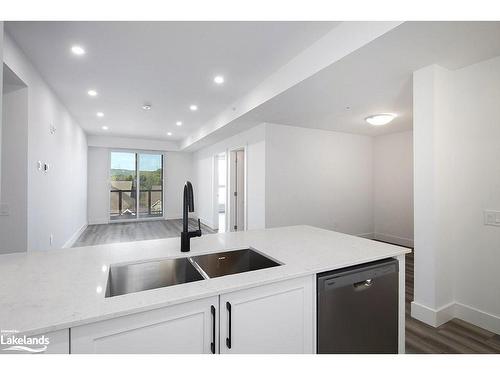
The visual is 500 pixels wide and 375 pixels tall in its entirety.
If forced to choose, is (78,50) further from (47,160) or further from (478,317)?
(478,317)

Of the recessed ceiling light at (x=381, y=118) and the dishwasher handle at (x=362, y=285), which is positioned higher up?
the recessed ceiling light at (x=381, y=118)

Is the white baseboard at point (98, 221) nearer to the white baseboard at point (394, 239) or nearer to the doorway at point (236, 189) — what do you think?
the doorway at point (236, 189)

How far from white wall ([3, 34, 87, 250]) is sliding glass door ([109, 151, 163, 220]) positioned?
7.68 feet

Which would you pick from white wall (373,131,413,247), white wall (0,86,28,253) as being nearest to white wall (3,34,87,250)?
white wall (0,86,28,253)

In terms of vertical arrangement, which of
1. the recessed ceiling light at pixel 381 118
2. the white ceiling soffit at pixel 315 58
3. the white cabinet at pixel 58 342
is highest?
the white ceiling soffit at pixel 315 58

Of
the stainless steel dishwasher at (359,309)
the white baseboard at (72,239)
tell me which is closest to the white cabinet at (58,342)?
the stainless steel dishwasher at (359,309)

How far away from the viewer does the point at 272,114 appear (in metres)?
3.74

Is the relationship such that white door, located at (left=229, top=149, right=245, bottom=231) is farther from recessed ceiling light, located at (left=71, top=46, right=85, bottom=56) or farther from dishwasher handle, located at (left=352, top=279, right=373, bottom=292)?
dishwasher handle, located at (left=352, top=279, right=373, bottom=292)

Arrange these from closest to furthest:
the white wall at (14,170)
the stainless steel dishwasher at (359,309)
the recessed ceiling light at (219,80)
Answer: the stainless steel dishwasher at (359,309), the white wall at (14,170), the recessed ceiling light at (219,80)

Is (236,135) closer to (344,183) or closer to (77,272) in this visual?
(344,183)

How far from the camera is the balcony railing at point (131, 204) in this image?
7488 millimetres

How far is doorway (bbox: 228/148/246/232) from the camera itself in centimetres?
564
